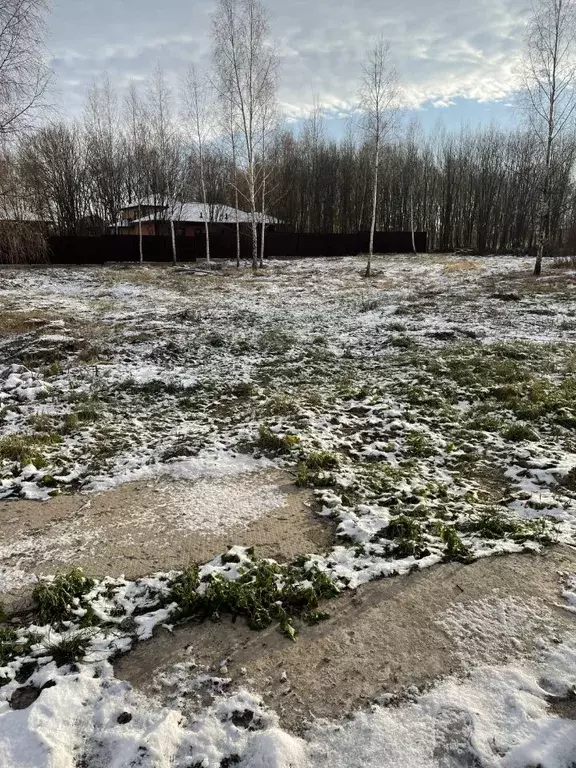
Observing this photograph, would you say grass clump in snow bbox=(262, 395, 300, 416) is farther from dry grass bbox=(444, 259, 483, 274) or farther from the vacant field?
dry grass bbox=(444, 259, 483, 274)

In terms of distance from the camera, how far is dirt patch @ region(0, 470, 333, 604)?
2.97 m

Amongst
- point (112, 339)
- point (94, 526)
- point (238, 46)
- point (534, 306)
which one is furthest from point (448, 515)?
point (238, 46)

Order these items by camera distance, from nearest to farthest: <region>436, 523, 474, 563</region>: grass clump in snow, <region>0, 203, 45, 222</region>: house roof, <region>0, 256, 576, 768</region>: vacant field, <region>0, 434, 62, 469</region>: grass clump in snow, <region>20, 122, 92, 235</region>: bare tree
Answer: <region>0, 256, 576, 768</region>: vacant field → <region>436, 523, 474, 563</region>: grass clump in snow → <region>0, 434, 62, 469</region>: grass clump in snow → <region>0, 203, 45, 222</region>: house roof → <region>20, 122, 92, 235</region>: bare tree

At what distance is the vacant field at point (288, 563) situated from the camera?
6.22 feet

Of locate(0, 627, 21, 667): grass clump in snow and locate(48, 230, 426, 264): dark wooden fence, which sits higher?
locate(48, 230, 426, 264): dark wooden fence

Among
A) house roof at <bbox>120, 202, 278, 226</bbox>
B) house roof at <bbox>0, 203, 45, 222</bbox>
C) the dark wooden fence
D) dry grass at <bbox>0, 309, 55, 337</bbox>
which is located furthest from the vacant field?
house roof at <bbox>120, 202, 278, 226</bbox>

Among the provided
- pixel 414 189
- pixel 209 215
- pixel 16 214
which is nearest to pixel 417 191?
pixel 414 189

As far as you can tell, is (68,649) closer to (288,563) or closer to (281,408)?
(288,563)

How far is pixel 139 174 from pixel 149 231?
169 inches

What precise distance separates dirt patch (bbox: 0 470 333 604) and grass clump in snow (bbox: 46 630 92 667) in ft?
1.74

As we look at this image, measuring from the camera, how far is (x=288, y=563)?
9.57ft

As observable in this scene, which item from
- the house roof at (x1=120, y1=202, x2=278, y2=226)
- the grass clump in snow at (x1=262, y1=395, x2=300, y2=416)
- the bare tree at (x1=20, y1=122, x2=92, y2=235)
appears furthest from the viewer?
the house roof at (x1=120, y1=202, x2=278, y2=226)

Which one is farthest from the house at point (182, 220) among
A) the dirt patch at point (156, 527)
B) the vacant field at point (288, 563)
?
the dirt patch at point (156, 527)

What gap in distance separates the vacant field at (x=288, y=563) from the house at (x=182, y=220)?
29.1 metres
